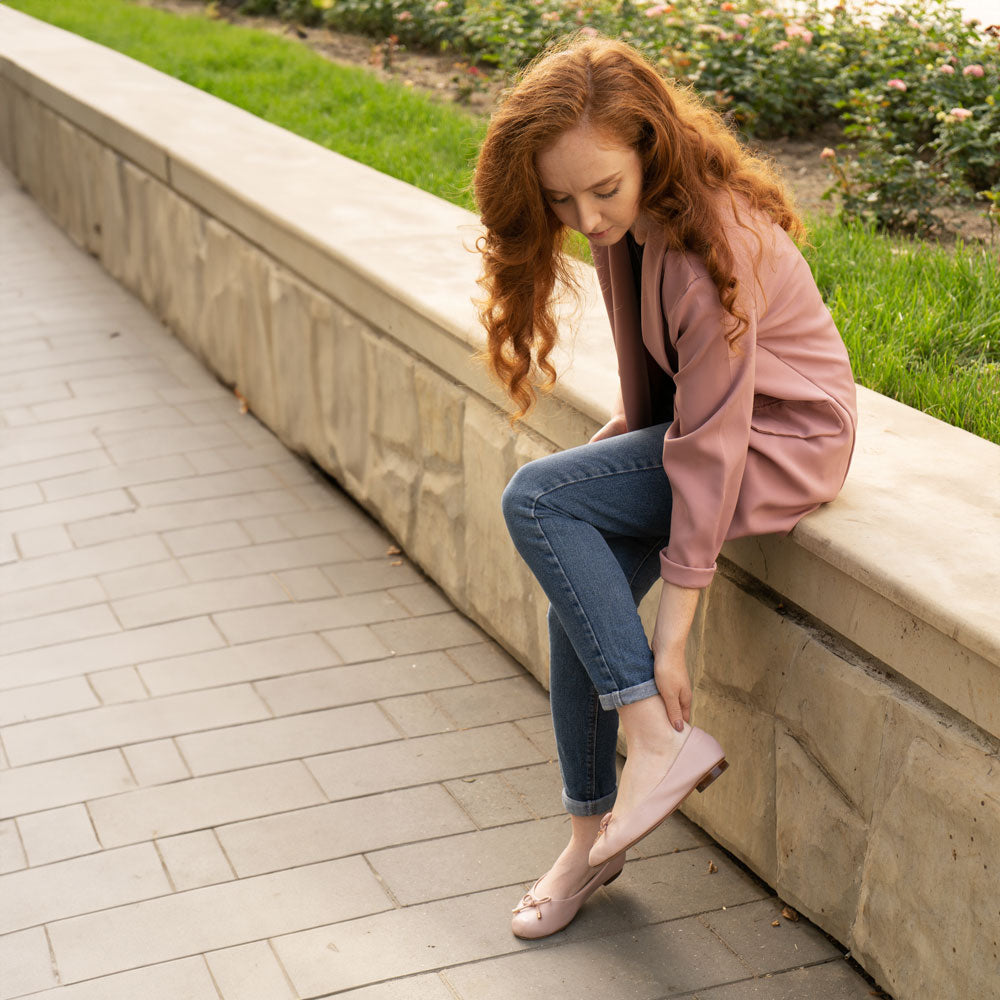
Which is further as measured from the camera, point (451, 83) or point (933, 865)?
point (451, 83)

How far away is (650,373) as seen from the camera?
242cm

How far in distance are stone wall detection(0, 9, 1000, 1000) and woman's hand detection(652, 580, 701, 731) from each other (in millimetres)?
235

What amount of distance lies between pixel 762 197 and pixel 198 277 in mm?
3586

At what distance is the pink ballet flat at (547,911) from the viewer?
8.20ft

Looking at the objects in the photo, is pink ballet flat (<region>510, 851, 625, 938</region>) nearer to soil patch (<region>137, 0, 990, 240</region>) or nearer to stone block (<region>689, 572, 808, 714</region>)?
stone block (<region>689, 572, 808, 714</region>)

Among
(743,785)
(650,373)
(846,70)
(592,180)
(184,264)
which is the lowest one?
(743,785)

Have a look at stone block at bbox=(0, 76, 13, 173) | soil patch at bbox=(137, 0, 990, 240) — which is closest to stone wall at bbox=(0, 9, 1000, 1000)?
soil patch at bbox=(137, 0, 990, 240)

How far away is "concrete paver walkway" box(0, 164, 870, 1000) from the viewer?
2443mm

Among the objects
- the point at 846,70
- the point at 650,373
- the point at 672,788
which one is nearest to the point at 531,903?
the point at 672,788

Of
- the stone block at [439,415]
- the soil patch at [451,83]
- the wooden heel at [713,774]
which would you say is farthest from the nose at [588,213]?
the stone block at [439,415]

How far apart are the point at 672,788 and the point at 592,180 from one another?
99 centimetres

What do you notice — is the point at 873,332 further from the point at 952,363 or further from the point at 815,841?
the point at 815,841

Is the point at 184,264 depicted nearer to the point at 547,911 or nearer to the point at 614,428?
the point at 614,428

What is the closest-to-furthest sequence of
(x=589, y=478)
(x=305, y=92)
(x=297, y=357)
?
(x=589, y=478) → (x=297, y=357) → (x=305, y=92)
